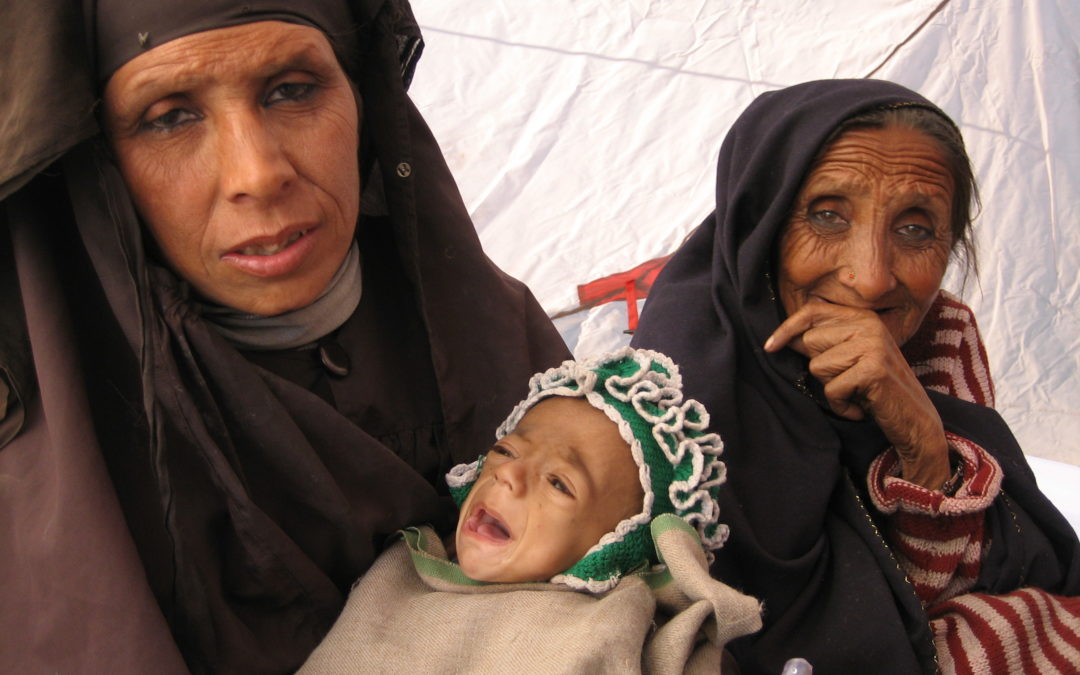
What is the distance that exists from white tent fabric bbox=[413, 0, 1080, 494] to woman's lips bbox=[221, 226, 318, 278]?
97.9 inches

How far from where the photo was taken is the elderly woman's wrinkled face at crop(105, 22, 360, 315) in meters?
1.64

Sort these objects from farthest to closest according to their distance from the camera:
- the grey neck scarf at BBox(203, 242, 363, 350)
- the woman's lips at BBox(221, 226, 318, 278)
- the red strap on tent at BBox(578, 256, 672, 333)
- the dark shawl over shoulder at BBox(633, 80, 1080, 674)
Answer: the red strap on tent at BBox(578, 256, 672, 333) → the dark shawl over shoulder at BBox(633, 80, 1080, 674) → the grey neck scarf at BBox(203, 242, 363, 350) → the woman's lips at BBox(221, 226, 318, 278)

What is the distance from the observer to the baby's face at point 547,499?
179 cm

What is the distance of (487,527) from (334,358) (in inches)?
19.5

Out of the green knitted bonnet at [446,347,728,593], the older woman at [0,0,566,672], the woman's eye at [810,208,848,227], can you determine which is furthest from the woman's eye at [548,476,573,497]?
the woman's eye at [810,208,848,227]

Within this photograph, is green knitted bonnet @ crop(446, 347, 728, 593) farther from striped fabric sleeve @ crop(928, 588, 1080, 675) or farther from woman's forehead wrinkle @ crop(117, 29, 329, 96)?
woman's forehead wrinkle @ crop(117, 29, 329, 96)

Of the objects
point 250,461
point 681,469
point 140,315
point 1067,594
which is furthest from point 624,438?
point 1067,594

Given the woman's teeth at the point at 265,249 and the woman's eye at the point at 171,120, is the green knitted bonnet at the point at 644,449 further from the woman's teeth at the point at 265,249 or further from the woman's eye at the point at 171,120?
the woman's eye at the point at 171,120

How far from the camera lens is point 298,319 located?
75.8 inches

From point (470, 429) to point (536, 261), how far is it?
2.14 m

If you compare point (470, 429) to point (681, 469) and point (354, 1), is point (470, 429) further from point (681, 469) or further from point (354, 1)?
point (354, 1)

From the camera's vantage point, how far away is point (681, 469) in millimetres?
1895

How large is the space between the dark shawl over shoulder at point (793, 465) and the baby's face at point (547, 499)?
0.45 m

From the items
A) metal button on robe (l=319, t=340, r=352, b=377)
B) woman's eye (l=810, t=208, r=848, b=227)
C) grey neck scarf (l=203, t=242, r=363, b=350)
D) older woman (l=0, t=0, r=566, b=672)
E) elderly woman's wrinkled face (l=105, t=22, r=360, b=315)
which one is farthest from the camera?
Answer: woman's eye (l=810, t=208, r=848, b=227)
